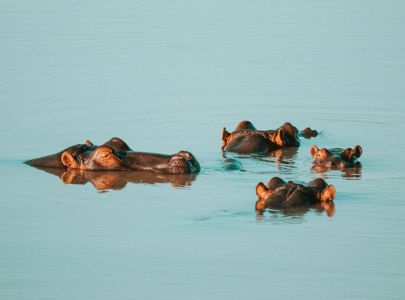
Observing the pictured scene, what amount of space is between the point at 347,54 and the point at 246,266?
13.4 m

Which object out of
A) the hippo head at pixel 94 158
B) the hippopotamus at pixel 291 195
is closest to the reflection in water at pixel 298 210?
the hippopotamus at pixel 291 195

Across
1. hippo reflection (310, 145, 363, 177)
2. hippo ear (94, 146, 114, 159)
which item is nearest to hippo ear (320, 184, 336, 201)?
hippo reflection (310, 145, 363, 177)

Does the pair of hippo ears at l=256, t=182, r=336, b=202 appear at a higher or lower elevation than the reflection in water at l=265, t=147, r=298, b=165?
lower

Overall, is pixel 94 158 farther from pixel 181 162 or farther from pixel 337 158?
pixel 337 158

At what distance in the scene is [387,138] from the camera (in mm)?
18578

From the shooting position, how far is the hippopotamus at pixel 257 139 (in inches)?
703

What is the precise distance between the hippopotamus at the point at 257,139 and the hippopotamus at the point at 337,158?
1133 mm

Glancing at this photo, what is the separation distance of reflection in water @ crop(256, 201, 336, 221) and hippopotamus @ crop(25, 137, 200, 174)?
235 cm

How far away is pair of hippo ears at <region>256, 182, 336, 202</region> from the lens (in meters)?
Answer: 14.3

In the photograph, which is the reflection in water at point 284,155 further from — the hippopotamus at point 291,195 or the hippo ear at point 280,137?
the hippopotamus at point 291,195

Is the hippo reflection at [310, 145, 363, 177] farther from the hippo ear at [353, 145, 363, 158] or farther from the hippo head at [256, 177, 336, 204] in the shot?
the hippo head at [256, 177, 336, 204]

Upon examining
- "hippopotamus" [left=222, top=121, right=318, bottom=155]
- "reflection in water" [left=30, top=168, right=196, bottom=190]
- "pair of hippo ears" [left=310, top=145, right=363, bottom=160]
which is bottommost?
"reflection in water" [left=30, top=168, right=196, bottom=190]

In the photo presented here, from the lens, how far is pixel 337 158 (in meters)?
16.8

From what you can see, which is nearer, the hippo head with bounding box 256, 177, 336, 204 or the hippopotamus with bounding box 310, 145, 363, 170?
the hippo head with bounding box 256, 177, 336, 204
